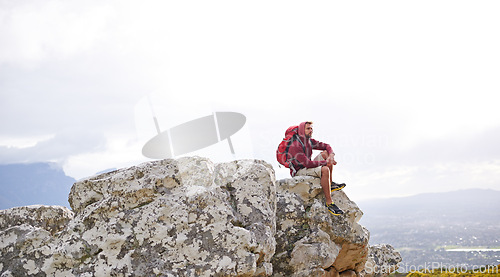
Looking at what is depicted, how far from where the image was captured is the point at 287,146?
1402cm

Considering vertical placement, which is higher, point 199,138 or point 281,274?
point 199,138

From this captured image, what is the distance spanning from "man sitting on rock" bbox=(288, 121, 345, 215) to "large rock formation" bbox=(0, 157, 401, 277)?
9.09ft

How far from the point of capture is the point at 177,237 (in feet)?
29.0

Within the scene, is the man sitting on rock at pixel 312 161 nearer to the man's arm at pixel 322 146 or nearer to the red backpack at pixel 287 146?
the man's arm at pixel 322 146

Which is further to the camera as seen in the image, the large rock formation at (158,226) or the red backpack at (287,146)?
the red backpack at (287,146)

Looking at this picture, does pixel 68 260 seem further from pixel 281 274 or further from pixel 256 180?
pixel 281 274

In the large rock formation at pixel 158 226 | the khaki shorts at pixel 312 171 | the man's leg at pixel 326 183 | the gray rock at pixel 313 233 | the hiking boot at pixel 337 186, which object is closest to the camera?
the large rock formation at pixel 158 226

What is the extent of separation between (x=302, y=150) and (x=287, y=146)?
1.85 feet

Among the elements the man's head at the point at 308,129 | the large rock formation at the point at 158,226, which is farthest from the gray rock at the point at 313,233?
the large rock formation at the point at 158,226

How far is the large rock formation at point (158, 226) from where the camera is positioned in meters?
8.66

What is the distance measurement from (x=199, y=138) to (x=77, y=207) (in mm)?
4997

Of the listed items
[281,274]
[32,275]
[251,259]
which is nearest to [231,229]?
[251,259]

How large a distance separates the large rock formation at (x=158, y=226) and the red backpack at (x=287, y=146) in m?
2.68

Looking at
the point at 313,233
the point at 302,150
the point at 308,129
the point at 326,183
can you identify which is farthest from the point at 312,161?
the point at 313,233
